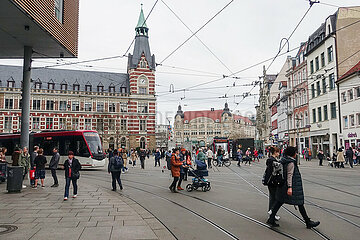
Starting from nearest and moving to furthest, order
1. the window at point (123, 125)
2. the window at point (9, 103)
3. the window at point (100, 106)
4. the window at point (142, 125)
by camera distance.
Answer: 1. the window at point (9, 103)
2. the window at point (100, 106)
3. the window at point (123, 125)
4. the window at point (142, 125)

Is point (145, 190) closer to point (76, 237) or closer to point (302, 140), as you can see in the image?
point (76, 237)

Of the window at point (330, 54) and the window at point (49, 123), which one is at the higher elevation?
the window at point (330, 54)

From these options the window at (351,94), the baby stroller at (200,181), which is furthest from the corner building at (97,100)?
the baby stroller at (200,181)

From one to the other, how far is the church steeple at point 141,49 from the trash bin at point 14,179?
59260 millimetres

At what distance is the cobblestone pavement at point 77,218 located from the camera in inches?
244

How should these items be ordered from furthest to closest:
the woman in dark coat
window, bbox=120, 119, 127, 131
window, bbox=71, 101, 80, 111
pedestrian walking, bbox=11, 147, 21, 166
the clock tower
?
window, bbox=120, 119, 127, 131
the clock tower
window, bbox=71, 101, 80, 111
pedestrian walking, bbox=11, 147, 21, 166
the woman in dark coat

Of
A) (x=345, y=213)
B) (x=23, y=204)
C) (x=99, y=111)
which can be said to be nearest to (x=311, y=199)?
(x=345, y=213)

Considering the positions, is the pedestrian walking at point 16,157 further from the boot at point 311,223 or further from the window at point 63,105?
the window at point 63,105

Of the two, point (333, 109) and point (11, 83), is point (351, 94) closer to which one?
point (333, 109)

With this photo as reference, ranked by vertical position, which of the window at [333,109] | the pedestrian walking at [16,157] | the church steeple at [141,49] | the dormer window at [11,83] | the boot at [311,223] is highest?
the church steeple at [141,49]

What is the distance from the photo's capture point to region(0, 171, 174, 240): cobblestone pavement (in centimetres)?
620

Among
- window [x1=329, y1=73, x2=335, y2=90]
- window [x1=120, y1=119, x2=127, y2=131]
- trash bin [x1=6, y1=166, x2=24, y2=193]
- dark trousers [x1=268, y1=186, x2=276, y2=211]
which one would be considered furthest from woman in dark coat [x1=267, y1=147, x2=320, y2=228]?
window [x1=120, y1=119, x2=127, y2=131]

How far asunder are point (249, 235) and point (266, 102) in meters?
73.3

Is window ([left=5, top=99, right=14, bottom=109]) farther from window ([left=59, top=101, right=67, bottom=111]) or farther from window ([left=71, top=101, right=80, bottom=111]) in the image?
window ([left=71, top=101, right=80, bottom=111])
